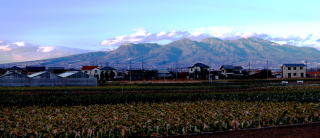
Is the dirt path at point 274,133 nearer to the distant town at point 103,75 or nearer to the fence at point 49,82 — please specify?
the distant town at point 103,75

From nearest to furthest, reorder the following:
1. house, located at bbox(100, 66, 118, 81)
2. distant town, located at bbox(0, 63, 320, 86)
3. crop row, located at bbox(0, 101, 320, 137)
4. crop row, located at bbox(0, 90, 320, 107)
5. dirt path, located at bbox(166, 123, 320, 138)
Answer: dirt path, located at bbox(166, 123, 320, 138) < crop row, located at bbox(0, 101, 320, 137) < crop row, located at bbox(0, 90, 320, 107) < distant town, located at bbox(0, 63, 320, 86) < house, located at bbox(100, 66, 118, 81)

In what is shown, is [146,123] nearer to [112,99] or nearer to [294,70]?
[112,99]

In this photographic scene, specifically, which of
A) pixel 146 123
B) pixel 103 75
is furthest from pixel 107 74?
pixel 146 123

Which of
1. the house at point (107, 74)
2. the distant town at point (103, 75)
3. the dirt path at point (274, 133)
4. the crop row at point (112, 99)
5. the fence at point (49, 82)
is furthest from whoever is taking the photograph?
the house at point (107, 74)

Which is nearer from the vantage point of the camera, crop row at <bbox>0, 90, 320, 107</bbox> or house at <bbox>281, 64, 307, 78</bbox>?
crop row at <bbox>0, 90, 320, 107</bbox>

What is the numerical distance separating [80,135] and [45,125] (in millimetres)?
3202

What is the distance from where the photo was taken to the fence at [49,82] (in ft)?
224

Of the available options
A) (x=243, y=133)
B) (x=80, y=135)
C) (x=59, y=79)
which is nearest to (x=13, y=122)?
(x=80, y=135)

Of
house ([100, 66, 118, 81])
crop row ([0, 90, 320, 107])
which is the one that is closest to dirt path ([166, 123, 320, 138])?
crop row ([0, 90, 320, 107])

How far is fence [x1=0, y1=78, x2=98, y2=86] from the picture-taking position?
68188 millimetres

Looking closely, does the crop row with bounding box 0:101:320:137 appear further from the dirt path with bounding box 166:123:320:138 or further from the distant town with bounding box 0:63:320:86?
the distant town with bounding box 0:63:320:86

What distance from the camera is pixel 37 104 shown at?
33.5 m

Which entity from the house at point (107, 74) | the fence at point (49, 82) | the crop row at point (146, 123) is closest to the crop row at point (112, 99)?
the crop row at point (146, 123)

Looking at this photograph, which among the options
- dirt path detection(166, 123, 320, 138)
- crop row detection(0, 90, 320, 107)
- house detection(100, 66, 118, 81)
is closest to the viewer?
dirt path detection(166, 123, 320, 138)
